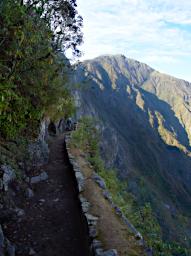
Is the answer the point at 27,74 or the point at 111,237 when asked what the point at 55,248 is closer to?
the point at 111,237

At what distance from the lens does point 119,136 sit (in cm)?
14550

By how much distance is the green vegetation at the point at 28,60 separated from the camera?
828cm

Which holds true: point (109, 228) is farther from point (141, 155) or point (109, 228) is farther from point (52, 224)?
point (141, 155)

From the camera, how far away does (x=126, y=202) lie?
17.3 metres

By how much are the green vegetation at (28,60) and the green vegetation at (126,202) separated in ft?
12.2

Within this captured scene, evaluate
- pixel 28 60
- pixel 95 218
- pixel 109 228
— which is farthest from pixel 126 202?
pixel 28 60

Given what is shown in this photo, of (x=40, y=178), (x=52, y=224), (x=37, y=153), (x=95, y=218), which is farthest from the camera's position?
(x=37, y=153)

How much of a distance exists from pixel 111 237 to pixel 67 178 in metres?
5.50

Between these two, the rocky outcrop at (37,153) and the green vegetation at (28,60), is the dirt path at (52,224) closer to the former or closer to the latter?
the rocky outcrop at (37,153)

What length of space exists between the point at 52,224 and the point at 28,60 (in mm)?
5176

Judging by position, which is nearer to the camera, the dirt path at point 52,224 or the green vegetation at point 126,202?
the dirt path at point 52,224

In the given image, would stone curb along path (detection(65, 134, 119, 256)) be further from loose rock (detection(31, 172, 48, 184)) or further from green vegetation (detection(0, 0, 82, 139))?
green vegetation (detection(0, 0, 82, 139))

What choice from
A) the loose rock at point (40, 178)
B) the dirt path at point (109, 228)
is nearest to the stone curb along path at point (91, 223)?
the dirt path at point (109, 228)

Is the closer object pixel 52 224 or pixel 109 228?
pixel 109 228
